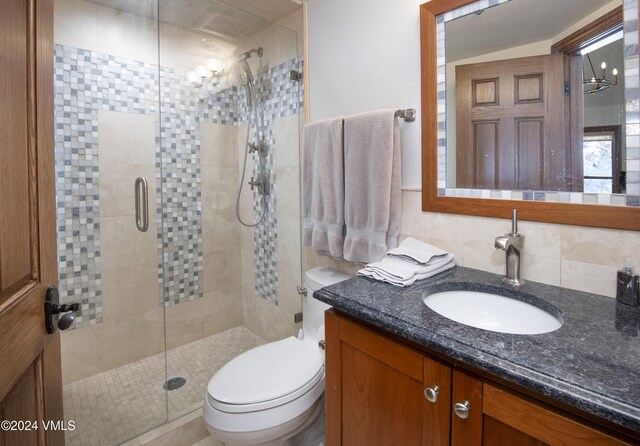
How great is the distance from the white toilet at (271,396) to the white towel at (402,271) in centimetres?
46

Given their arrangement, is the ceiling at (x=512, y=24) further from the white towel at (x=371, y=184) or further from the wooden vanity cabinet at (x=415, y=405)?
the wooden vanity cabinet at (x=415, y=405)

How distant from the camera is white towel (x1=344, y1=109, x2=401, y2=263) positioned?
1441 mm

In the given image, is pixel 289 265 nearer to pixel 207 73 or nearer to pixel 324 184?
pixel 324 184

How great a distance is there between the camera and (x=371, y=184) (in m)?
1.50

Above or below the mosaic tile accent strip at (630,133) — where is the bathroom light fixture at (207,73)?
above

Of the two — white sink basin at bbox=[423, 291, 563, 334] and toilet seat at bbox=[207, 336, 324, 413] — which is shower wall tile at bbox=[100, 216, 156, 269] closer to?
toilet seat at bbox=[207, 336, 324, 413]

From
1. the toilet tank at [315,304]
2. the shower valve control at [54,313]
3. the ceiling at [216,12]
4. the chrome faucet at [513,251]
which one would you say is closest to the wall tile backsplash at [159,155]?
the ceiling at [216,12]

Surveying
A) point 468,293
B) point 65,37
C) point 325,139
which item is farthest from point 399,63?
point 65,37

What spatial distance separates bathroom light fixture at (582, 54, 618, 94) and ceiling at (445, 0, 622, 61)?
0.54 ft

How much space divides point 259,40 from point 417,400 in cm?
218

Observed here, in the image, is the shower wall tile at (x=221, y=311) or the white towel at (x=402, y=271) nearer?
the white towel at (x=402, y=271)

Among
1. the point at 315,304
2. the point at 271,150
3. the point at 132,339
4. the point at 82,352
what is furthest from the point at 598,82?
the point at 82,352

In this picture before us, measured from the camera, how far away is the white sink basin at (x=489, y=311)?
3.36 ft

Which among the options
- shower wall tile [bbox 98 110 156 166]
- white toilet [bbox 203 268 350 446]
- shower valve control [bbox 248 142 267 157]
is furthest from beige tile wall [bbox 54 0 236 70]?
white toilet [bbox 203 268 350 446]
